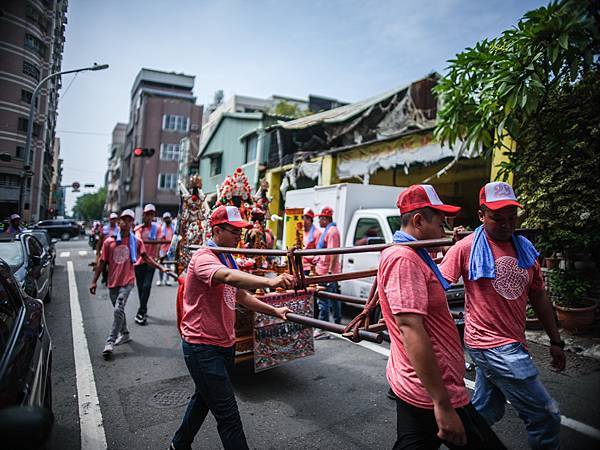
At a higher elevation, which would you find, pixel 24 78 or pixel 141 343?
pixel 24 78

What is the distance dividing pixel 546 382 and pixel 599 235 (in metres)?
2.69

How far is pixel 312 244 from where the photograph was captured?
7.46 meters

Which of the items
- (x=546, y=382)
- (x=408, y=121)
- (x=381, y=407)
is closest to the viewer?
(x=381, y=407)

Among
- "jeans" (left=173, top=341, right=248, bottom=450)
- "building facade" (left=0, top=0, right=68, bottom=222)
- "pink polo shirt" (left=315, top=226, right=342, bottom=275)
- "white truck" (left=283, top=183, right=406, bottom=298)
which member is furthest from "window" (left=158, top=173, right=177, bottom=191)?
"jeans" (left=173, top=341, right=248, bottom=450)

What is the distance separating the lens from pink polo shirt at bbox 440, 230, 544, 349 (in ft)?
8.69

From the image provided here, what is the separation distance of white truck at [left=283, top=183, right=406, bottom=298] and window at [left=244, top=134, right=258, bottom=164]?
12957 millimetres

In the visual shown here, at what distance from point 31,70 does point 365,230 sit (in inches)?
235

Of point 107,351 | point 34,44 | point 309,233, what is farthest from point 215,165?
point 107,351

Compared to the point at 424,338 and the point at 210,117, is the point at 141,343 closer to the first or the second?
the point at 424,338

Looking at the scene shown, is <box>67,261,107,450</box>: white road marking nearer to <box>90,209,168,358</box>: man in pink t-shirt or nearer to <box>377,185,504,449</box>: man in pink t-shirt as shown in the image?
<box>90,209,168,358</box>: man in pink t-shirt

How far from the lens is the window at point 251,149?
70.8 ft

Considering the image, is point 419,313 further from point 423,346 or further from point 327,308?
point 327,308

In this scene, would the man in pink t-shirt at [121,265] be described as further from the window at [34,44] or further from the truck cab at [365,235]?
the truck cab at [365,235]

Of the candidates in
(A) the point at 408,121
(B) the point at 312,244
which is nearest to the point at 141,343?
(B) the point at 312,244
